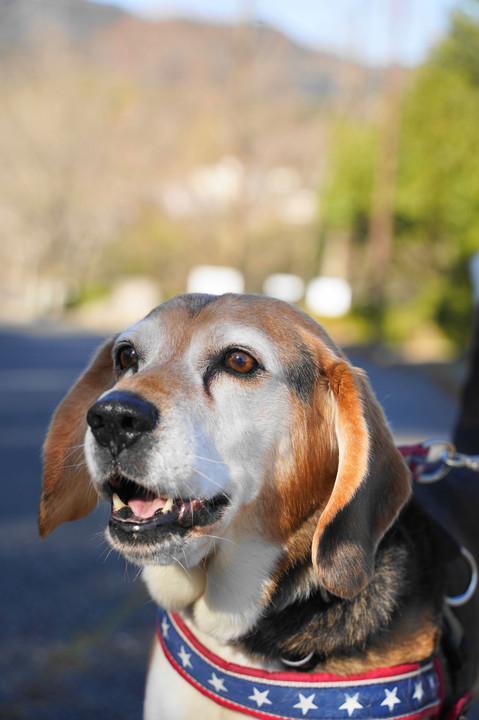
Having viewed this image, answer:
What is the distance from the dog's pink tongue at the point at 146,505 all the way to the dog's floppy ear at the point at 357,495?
0.48 m

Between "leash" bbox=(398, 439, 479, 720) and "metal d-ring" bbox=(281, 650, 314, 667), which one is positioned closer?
"metal d-ring" bbox=(281, 650, 314, 667)

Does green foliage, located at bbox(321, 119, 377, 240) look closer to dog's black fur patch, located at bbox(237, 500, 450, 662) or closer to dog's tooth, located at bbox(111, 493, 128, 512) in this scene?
dog's black fur patch, located at bbox(237, 500, 450, 662)

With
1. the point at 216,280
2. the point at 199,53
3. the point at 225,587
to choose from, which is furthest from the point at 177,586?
the point at 199,53

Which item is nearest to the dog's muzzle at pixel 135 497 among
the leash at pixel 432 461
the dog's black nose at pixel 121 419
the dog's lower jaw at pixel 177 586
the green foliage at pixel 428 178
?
the dog's black nose at pixel 121 419

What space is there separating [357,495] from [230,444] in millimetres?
410

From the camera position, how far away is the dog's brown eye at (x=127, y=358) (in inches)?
103

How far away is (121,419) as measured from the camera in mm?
2123

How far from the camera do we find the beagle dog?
86.9 inches

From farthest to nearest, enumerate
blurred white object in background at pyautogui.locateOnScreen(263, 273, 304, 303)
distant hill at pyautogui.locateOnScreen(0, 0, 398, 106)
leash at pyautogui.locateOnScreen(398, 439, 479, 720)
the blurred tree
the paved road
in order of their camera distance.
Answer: distant hill at pyautogui.locateOnScreen(0, 0, 398, 106) → blurred white object in background at pyautogui.locateOnScreen(263, 273, 304, 303) → the blurred tree → the paved road → leash at pyautogui.locateOnScreen(398, 439, 479, 720)

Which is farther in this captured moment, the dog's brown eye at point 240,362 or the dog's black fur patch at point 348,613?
the dog's brown eye at point 240,362

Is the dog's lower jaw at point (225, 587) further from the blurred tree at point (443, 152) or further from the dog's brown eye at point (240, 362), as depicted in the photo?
the blurred tree at point (443, 152)

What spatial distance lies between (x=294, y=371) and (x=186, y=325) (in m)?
0.40

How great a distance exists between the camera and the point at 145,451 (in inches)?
84.2

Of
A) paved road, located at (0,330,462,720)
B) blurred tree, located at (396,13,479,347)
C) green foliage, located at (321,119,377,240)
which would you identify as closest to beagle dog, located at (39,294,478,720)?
paved road, located at (0,330,462,720)
